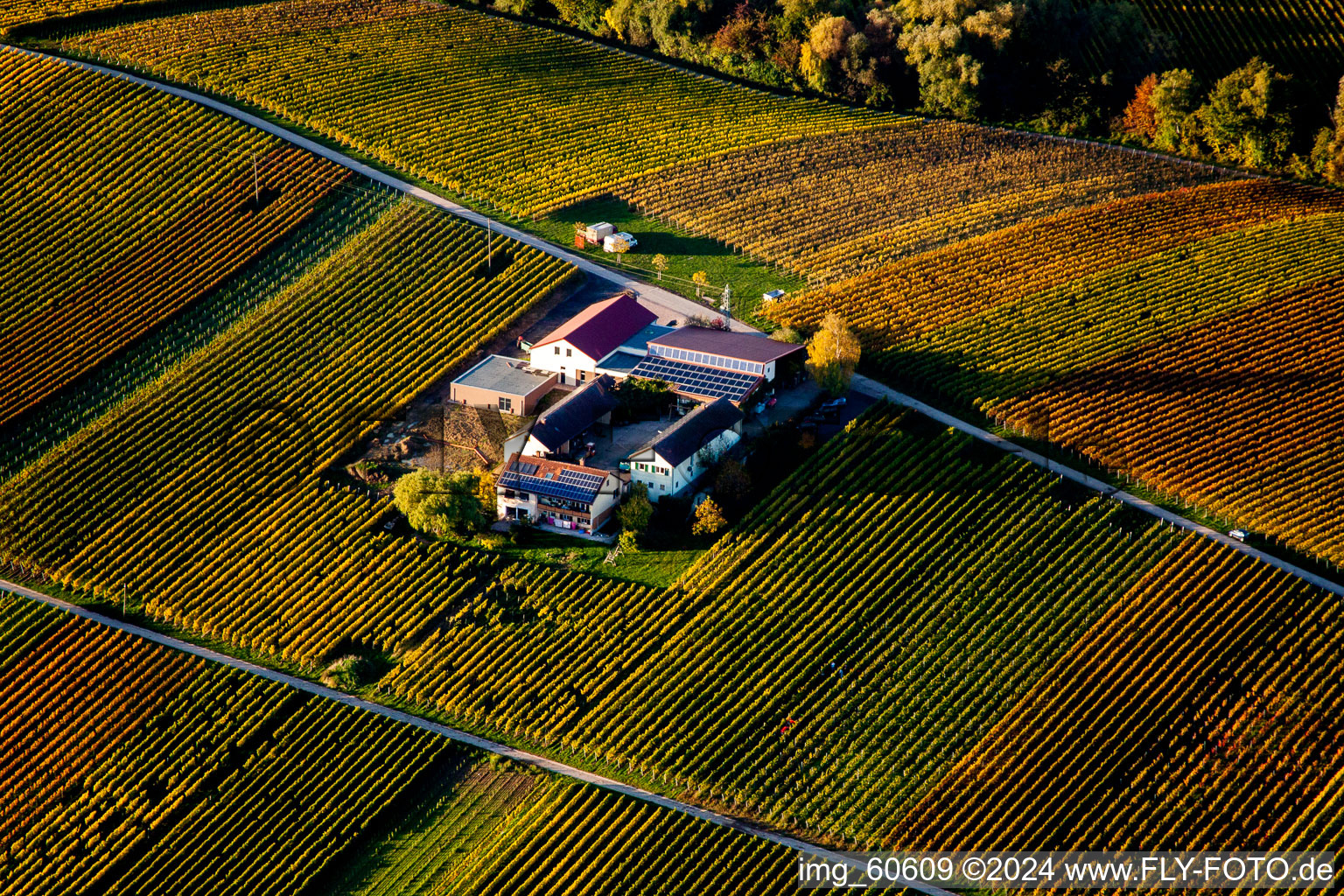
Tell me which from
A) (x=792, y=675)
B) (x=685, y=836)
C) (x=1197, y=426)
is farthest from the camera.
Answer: (x=1197, y=426)

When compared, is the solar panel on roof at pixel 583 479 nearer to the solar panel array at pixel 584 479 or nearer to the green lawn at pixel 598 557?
the solar panel array at pixel 584 479

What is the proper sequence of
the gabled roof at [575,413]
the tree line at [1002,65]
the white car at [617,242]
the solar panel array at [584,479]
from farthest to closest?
the tree line at [1002,65] < the white car at [617,242] < the gabled roof at [575,413] < the solar panel array at [584,479]

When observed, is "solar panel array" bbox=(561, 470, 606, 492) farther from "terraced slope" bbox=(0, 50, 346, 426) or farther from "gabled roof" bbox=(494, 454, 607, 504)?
"terraced slope" bbox=(0, 50, 346, 426)

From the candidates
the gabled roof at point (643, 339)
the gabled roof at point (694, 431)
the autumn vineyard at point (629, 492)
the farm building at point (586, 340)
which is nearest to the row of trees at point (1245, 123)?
the autumn vineyard at point (629, 492)

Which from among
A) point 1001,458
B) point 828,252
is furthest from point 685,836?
point 828,252

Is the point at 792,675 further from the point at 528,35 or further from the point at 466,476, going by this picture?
the point at 528,35

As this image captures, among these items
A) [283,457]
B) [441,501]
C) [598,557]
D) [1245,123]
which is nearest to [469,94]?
[283,457]

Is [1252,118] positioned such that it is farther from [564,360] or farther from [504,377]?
[504,377]
